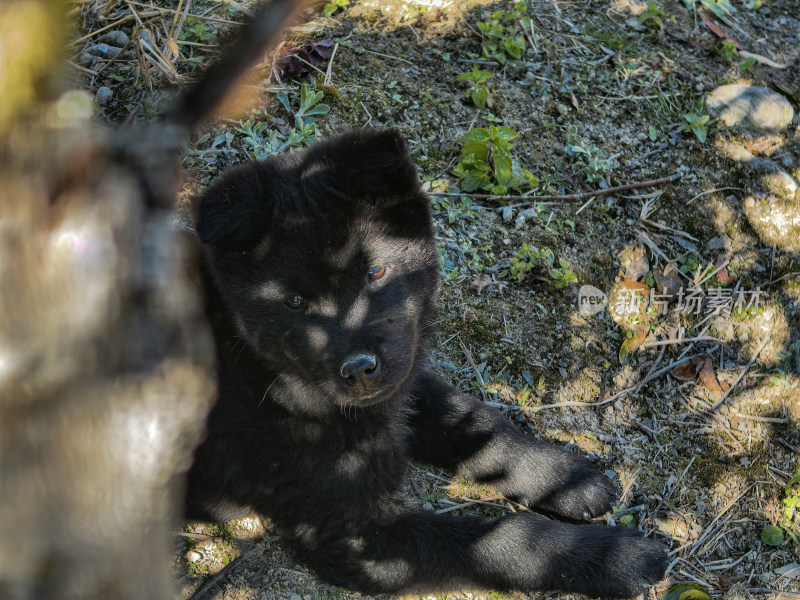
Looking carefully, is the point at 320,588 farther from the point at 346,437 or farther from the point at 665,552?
the point at 665,552

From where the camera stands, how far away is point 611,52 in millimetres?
5320

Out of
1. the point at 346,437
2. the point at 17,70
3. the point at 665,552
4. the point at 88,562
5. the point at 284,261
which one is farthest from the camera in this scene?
the point at 665,552

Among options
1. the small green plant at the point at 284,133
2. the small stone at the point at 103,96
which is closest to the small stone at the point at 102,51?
the small stone at the point at 103,96

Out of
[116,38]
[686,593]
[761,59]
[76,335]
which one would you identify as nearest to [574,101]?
→ [761,59]

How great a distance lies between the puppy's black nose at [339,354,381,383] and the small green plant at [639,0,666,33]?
415 centimetres

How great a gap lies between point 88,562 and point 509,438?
8.69 ft

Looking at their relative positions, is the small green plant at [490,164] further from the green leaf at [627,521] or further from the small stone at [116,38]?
the small stone at [116,38]

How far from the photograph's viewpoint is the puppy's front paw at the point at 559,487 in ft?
11.6

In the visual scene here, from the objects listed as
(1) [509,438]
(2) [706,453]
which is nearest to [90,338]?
(1) [509,438]

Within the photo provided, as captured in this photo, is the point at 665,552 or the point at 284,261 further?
the point at 665,552

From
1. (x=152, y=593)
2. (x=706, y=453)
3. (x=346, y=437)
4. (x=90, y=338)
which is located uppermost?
(x=90, y=338)

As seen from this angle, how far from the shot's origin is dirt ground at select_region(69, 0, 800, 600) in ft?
12.0

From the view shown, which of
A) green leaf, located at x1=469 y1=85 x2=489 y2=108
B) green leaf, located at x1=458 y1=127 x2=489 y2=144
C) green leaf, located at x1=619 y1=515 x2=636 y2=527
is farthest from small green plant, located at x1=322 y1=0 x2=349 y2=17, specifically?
green leaf, located at x1=619 y1=515 x2=636 y2=527

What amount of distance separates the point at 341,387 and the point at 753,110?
3948mm
